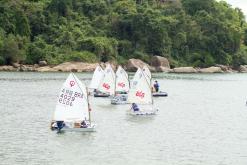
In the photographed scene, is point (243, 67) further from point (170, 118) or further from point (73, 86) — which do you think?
point (73, 86)

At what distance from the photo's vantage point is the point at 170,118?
53.1 meters

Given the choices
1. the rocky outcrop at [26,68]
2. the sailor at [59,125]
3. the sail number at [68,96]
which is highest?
the rocky outcrop at [26,68]

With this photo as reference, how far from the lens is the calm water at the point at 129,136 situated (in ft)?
116

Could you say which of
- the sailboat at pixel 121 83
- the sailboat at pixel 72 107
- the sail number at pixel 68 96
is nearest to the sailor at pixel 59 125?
the sailboat at pixel 72 107

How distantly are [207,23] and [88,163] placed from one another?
396 ft

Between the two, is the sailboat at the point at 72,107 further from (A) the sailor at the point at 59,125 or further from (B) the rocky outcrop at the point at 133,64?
(B) the rocky outcrop at the point at 133,64

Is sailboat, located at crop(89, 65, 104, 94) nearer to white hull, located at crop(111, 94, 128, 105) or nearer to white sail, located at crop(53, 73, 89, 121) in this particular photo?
white hull, located at crop(111, 94, 128, 105)

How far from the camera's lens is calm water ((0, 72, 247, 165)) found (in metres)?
35.4

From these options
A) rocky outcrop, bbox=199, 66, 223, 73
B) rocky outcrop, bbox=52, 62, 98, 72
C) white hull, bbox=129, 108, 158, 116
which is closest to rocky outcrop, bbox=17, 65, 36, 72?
rocky outcrop, bbox=52, 62, 98, 72

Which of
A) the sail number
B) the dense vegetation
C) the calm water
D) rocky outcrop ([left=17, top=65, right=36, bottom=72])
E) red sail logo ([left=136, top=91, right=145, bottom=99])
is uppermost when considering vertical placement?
the dense vegetation

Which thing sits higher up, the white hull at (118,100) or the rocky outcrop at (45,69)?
the rocky outcrop at (45,69)

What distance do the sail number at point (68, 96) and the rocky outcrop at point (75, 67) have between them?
80494 millimetres

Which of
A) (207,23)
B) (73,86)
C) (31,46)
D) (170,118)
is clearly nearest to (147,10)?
(207,23)

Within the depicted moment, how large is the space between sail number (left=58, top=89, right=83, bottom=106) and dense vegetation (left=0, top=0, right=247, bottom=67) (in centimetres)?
8126
